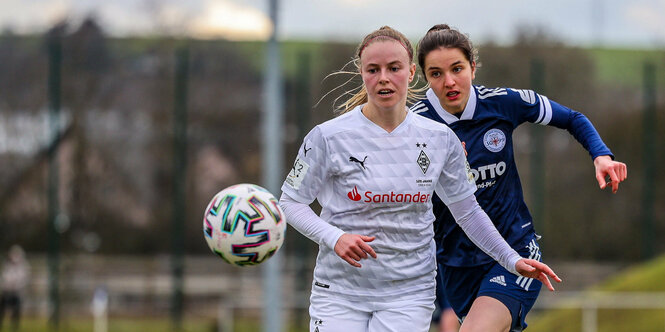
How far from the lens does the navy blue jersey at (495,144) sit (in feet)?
14.4

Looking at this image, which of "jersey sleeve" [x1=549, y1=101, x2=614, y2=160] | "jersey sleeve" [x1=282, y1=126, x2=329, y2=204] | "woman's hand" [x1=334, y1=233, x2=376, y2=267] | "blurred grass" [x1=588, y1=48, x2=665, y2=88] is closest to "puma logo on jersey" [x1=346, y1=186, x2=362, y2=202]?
"jersey sleeve" [x1=282, y1=126, x2=329, y2=204]

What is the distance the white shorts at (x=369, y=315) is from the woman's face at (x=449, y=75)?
1.00 metres

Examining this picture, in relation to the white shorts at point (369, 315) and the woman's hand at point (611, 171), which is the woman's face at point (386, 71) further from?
the woman's hand at point (611, 171)

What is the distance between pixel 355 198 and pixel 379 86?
48 cm

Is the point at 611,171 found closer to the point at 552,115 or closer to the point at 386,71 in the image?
the point at 552,115

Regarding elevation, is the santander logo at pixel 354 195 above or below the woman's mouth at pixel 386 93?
below

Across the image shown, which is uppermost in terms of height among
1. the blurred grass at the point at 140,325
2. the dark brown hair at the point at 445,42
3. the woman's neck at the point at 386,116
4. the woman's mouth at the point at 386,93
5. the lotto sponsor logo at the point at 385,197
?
the dark brown hair at the point at 445,42

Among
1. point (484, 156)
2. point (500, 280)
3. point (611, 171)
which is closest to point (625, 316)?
point (500, 280)

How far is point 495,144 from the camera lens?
4406 mm

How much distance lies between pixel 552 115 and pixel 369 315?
1.37 meters

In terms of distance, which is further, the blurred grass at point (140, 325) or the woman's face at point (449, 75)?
the blurred grass at point (140, 325)

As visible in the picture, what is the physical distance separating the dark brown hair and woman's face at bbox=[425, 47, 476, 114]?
0.02 metres

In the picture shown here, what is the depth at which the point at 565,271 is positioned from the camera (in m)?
15.0

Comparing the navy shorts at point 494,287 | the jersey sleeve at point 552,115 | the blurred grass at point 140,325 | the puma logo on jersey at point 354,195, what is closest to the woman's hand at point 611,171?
the jersey sleeve at point 552,115
